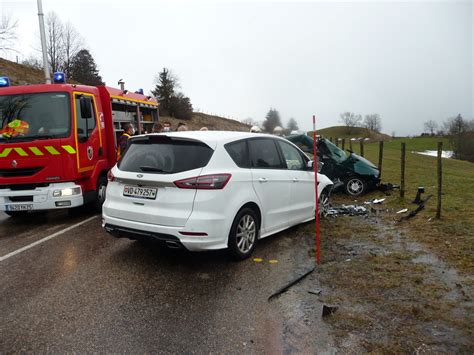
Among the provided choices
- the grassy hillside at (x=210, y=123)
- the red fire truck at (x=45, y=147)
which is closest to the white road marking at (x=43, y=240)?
the red fire truck at (x=45, y=147)

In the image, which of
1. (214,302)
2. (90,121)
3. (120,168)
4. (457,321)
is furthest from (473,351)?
(90,121)

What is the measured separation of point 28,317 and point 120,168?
6.84 feet

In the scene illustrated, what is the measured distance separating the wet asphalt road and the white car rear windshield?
1.30 metres

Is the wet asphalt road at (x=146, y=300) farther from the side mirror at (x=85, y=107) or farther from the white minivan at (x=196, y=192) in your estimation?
the side mirror at (x=85, y=107)

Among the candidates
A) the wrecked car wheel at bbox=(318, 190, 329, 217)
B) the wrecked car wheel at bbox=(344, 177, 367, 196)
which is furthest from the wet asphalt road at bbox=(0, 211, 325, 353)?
the wrecked car wheel at bbox=(344, 177, 367, 196)

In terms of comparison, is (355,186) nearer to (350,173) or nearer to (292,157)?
(350,173)

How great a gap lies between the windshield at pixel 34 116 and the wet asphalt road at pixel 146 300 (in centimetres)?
209

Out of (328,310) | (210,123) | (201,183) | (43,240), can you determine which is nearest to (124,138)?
(43,240)

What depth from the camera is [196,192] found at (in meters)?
4.34

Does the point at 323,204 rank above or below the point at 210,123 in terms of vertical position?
below

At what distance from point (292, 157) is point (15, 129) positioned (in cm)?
507

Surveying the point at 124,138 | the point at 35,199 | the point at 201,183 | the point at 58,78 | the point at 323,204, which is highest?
the point at 58,78

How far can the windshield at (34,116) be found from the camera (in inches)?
270

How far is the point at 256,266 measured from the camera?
4.84 meters
